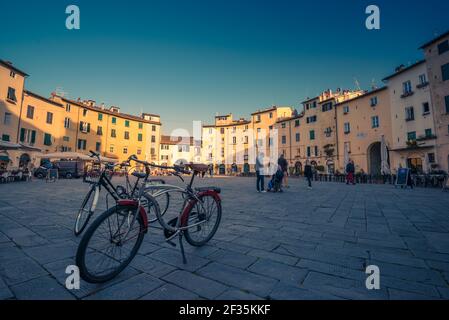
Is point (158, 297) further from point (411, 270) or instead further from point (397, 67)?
point (397, 67)

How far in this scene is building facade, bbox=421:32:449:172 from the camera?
18547mm

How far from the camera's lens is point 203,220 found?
3.04 m

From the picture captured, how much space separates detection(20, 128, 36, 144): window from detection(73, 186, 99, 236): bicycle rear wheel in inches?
1189

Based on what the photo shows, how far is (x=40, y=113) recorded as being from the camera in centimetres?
2742

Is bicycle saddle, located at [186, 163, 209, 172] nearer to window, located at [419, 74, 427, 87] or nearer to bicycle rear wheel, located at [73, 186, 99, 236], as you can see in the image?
bicycle rear wheel, located at [73, 186, 99, 236]

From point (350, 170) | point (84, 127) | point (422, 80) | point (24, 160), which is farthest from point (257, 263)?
point (84, 127)

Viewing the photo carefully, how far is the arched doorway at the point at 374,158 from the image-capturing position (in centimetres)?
2692

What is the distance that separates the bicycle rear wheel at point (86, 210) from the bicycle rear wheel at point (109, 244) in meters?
1.40

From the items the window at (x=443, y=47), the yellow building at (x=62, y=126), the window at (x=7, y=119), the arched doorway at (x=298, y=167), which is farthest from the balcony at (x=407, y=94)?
the window at (x=7, y=119)

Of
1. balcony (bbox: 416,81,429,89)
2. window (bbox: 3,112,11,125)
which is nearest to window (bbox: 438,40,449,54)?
balcony (bbox: 416,81,429,89)

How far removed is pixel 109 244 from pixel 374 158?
32.7 metres

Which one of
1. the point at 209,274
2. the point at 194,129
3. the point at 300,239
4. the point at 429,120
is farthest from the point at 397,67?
the point at 194,129

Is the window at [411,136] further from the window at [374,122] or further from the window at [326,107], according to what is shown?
the window at [326,107]

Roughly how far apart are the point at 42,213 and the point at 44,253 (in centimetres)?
292
